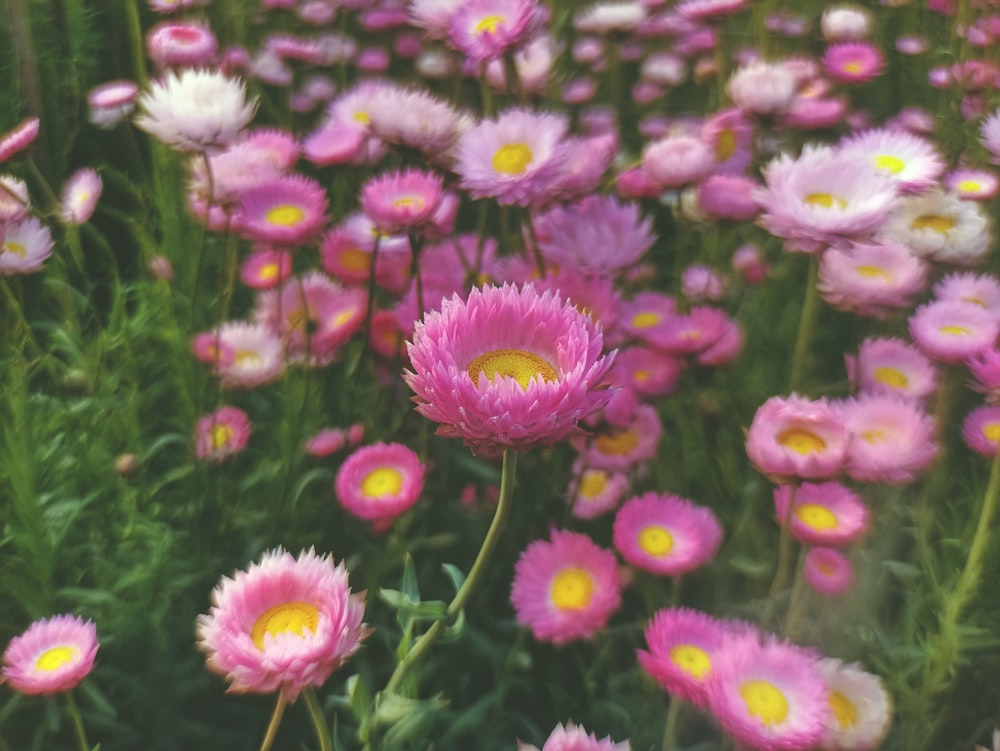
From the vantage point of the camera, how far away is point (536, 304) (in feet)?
1.83

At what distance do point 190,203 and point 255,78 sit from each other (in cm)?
71

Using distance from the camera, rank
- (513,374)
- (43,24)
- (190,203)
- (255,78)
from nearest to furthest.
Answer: (513,374) < (190,203) < (43,24) < (255,78)

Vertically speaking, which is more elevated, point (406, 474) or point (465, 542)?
point (406, 474)

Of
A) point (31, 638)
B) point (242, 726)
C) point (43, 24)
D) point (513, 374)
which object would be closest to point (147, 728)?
point (242, 726)

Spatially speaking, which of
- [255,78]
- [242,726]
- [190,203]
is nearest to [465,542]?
[242,726]

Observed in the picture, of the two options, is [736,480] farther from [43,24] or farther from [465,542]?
[43,24]

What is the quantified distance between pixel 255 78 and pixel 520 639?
1.48 metres

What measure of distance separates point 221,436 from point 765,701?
71cm

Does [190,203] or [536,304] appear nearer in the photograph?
[536,304]

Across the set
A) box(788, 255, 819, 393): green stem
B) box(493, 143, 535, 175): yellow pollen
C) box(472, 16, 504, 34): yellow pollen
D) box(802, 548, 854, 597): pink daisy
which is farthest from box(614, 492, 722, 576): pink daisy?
box(472, 16, 504, 34): yellow pollen

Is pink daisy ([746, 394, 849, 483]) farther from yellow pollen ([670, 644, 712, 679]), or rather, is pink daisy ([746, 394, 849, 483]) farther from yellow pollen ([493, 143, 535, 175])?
yellow pollen ([493, 143, 535, 175])

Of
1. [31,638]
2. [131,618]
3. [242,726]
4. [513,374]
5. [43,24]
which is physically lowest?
[242,726]

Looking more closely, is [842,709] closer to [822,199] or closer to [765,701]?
[765,701]

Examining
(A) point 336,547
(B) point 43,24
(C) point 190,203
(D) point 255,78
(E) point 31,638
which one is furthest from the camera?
(D) point 255,78
